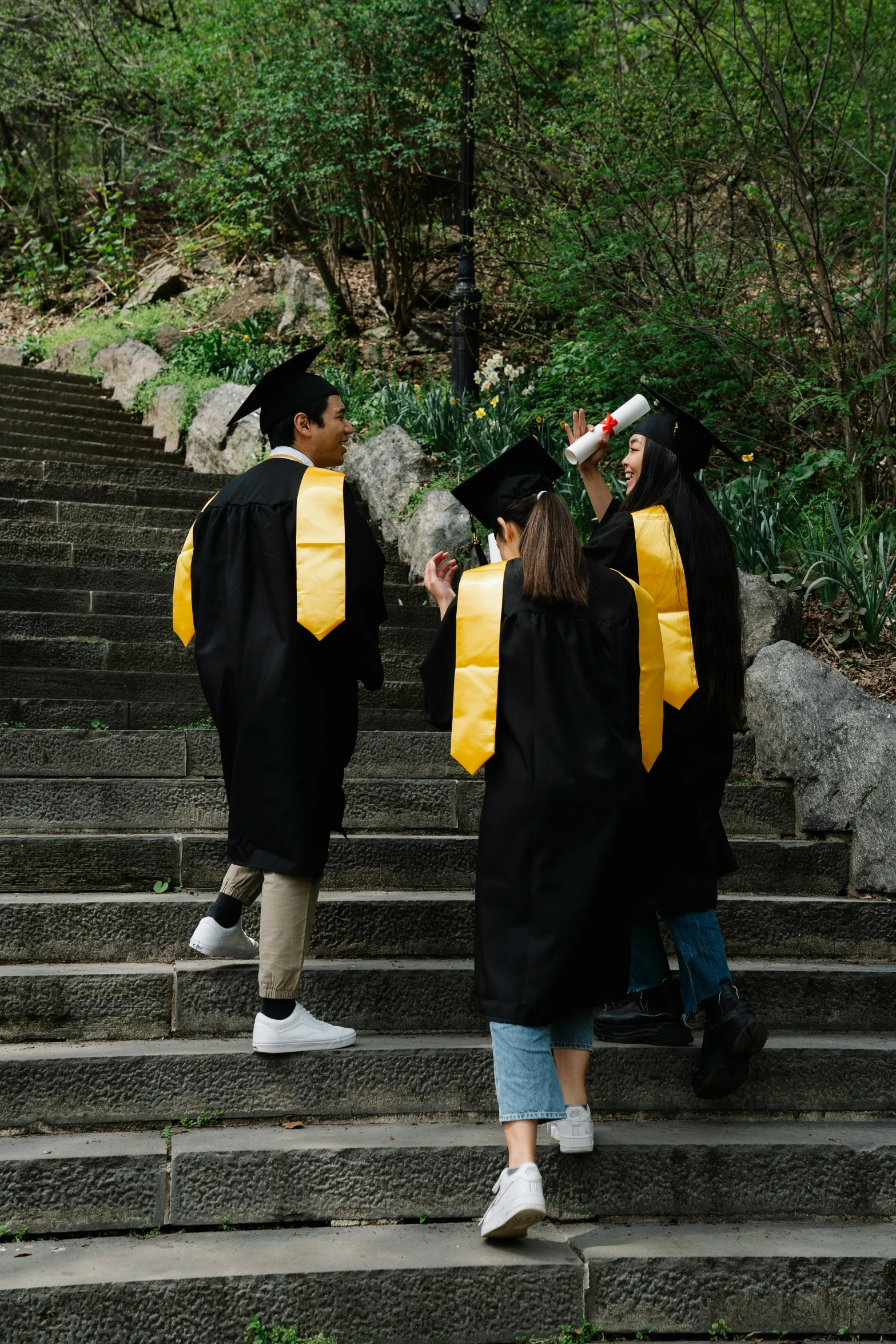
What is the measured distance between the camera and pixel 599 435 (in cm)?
324

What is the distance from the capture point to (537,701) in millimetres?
2617

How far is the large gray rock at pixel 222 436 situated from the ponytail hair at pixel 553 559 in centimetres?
511

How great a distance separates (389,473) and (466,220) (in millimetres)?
2495

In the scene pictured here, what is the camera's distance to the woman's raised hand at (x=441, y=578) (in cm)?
279

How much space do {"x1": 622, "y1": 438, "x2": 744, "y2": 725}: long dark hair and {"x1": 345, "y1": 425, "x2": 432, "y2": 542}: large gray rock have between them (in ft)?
11.4

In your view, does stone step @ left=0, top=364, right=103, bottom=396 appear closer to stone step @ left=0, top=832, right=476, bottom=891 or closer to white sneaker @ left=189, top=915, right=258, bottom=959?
stone step @ left=0, top=832, right=476, bottom=891

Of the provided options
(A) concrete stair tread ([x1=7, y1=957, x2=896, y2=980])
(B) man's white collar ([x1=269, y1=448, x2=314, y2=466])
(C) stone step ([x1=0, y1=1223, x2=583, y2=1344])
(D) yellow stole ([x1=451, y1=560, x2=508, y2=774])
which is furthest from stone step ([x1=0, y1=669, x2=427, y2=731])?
(C) stone step ([x1=0, y1=1223, x2=583, y2=1344])

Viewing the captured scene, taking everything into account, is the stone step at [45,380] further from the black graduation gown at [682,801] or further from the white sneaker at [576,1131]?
the white sneaker at [576,1131]

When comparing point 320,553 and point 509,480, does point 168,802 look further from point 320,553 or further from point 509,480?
point 509,480

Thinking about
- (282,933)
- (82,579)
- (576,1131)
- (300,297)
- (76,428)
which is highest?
(300,297)

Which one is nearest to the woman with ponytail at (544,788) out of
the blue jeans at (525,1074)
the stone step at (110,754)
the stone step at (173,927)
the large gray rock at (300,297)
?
the blue jeans at (525,1074)

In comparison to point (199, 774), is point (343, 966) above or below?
below

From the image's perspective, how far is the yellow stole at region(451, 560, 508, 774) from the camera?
8.67ft

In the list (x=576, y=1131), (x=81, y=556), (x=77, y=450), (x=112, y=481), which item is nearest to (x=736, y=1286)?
(x=576, y=1131)
